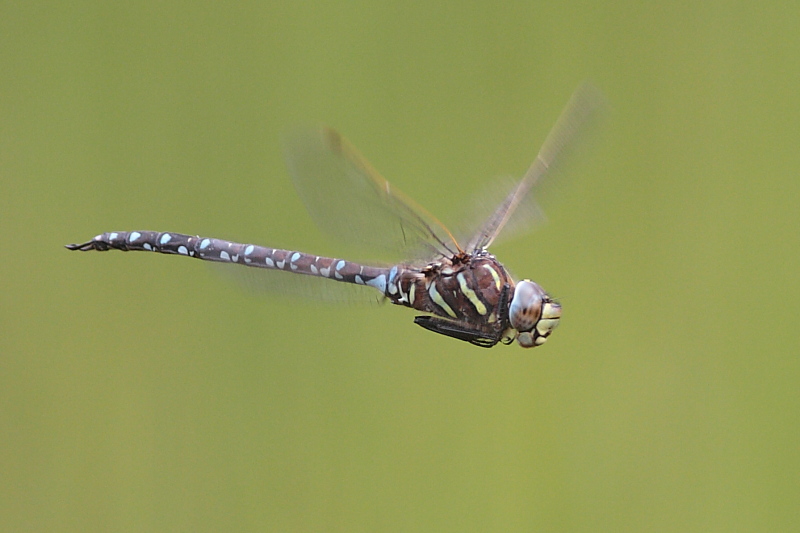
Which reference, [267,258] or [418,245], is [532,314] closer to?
[418,245]

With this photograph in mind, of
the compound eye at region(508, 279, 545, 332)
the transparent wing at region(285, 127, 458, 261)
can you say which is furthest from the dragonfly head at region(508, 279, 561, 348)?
the transparent wing at region(285, 127, 458, 261)

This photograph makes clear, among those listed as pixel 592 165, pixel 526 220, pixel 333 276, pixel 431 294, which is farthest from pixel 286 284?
pixel 592 165

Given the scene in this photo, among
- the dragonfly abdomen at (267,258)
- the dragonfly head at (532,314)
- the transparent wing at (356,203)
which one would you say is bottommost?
the dragonfly head at (532,314)

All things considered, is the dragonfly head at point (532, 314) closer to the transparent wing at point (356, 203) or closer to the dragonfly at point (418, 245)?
the dragonfly at point (418, 245)

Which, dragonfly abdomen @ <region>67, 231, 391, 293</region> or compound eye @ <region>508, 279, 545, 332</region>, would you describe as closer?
compound eye @ <region>508, 279, 545, 332</region>

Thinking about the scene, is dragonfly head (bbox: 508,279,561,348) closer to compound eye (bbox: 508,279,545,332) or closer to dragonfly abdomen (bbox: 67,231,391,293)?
compound eye (bbox: 508,279,545,332)

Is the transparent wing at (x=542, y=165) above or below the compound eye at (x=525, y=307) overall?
above

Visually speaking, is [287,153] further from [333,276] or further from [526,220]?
[526,220]

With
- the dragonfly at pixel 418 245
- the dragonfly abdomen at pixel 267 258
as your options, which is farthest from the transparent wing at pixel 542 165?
the dragonfly abdomen at pixel 267 258
